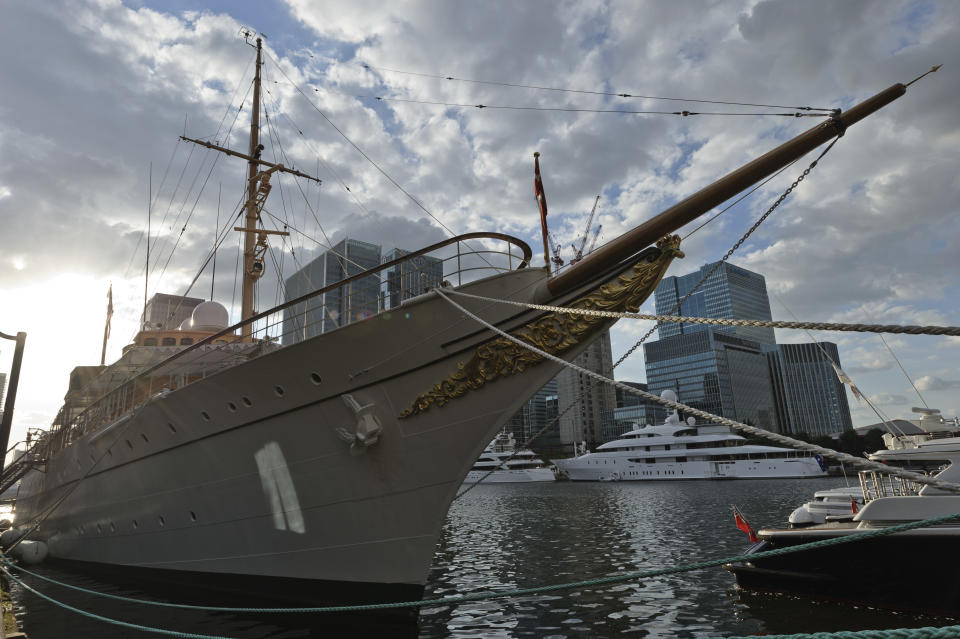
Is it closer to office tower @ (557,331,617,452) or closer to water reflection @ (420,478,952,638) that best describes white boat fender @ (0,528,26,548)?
water reflection @ (420,478,952,638)

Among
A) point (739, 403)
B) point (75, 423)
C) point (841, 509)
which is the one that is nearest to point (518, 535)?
point (841, 509)

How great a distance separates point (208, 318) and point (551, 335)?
440 inches

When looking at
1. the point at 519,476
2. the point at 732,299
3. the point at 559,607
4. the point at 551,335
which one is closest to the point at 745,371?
the point at 732,299

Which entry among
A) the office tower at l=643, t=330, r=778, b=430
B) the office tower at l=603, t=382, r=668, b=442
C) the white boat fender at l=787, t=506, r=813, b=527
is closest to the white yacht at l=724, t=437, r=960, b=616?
the white boat fender at l=787, t=506, r=813, b=527

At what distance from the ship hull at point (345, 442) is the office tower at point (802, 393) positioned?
411ft

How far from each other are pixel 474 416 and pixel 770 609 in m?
5.38

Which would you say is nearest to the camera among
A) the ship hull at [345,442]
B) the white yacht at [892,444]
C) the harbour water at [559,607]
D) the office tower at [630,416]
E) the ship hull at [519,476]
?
the ship hull at [345,442]

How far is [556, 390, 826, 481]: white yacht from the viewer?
163 feet

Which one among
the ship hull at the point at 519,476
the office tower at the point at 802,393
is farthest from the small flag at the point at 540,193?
the office tower at the point at 802,393

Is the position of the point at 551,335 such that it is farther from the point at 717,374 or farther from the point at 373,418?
the point at 717,374

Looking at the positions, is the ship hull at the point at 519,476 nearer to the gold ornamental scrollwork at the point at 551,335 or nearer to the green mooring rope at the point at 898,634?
the gold ornamental scrollwork at the point at 551,335

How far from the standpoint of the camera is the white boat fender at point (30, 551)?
1320cm

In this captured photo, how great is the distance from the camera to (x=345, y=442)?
269 inches

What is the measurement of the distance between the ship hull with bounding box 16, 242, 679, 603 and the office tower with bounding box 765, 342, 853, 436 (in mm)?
125375
